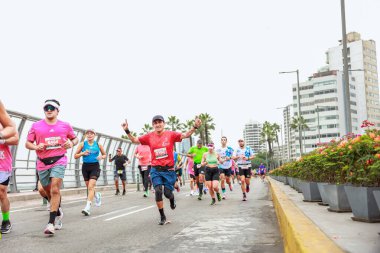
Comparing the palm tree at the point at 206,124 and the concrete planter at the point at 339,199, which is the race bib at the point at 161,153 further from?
the palm tree at the point at 206,124

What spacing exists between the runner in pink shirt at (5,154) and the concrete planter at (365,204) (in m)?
4.00

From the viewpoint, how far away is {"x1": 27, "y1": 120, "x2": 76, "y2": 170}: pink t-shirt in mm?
→ 7086

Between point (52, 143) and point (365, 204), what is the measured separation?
4.54m

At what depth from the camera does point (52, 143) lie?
7121 millimetres

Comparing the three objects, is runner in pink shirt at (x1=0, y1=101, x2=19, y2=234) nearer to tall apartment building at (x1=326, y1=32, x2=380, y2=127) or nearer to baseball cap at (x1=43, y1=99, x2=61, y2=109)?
baseball cap at (x1=43, y1=99, x2=61, y2=109)

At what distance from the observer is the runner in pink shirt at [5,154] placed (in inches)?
123

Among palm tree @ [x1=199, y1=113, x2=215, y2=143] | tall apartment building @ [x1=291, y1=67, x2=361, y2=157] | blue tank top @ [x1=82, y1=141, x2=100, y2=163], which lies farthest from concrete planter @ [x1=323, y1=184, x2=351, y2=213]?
tall apartment building @ [x1=291, y1=67, x2=361, y2=157]

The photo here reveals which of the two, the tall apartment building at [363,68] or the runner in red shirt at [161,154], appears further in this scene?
the tall apartment building at [363,68]

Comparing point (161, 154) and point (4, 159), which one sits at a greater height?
point (161, 154)

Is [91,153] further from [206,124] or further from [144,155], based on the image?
[206,124]

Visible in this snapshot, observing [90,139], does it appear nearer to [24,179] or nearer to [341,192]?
[341,192]

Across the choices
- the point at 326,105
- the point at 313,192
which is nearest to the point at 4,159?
the point at 313,192

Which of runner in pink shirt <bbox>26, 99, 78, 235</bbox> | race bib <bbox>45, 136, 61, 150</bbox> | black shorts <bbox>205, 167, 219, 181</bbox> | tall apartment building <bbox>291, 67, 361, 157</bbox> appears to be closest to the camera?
runner in pink shirt <bbox>26, 99, 78, 235</bbox>

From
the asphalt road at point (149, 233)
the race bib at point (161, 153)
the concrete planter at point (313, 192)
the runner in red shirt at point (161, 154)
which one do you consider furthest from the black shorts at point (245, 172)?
the race bib at point (161, 153)
